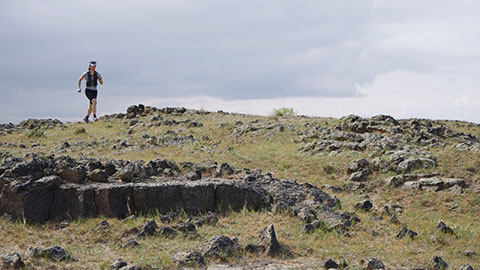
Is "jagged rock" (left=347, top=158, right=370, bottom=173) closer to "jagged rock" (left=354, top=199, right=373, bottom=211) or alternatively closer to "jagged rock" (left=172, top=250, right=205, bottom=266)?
"jagged rock" (left=354, top=199, right=373, bottom=211)

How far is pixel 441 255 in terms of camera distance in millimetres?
9031

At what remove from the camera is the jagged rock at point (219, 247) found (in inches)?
310

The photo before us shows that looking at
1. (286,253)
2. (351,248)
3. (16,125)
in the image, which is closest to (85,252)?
(286,253)

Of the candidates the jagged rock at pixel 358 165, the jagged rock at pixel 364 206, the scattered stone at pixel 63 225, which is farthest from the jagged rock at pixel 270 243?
the jagged rock at pixel 358 165

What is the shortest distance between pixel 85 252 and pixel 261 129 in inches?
663

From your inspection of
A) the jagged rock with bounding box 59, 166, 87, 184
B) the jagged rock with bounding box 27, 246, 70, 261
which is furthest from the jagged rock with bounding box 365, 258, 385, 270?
the jagged rock with bounding box 59, 166, 87, 184

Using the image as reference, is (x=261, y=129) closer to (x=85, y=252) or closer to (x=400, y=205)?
(x=400, y=205)

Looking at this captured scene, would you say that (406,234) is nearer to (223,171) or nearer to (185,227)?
(185,227)

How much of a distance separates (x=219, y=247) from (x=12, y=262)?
11.1ft

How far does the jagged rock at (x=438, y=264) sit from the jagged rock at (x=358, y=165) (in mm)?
8372

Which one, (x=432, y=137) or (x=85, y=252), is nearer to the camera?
(x=85, y=252)

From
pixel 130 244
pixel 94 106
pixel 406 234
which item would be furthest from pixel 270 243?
pixel 94 106

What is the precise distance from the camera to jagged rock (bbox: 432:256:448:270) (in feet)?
26.7

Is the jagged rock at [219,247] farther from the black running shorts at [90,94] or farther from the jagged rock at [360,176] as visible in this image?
the black running shorts at [90,94]
